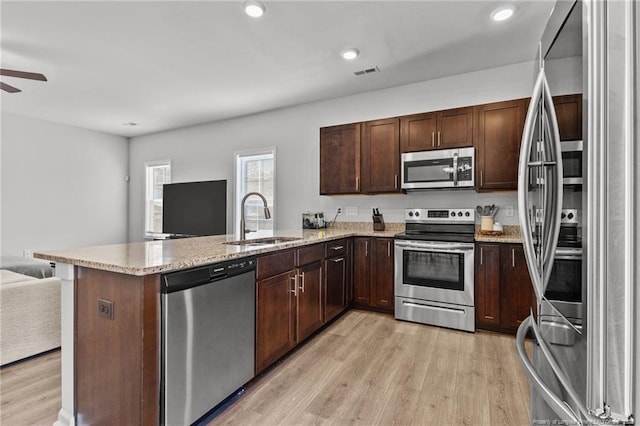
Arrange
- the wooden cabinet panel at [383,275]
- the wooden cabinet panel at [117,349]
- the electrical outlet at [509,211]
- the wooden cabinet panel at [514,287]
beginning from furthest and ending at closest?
1. the wooden cabinet panel at [383,275]
2. the electrical outlet at [509,211]
3. the wooden cabinet panel at [514,287]
4. the wooden cabinet panel at [117,349]

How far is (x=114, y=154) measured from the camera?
6461mm

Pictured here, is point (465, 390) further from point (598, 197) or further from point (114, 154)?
point (114, 154)

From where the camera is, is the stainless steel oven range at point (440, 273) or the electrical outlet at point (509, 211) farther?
the electrical outlet at point (509, 211)

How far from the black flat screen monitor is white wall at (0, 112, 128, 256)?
1455mm

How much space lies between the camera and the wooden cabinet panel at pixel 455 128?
10.7 feet

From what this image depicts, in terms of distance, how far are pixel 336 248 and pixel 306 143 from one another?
198 centimetres

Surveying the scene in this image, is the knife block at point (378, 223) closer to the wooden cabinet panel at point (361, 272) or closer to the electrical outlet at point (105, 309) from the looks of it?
the wooden cabinet panel at point (361, 272)

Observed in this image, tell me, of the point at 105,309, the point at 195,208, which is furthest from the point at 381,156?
the point at 195,208

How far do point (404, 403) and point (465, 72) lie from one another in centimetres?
349

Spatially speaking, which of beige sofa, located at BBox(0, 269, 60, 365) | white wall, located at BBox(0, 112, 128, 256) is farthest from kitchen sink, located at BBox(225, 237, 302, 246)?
white wall, located at BBox(0, 112, 128, 256)

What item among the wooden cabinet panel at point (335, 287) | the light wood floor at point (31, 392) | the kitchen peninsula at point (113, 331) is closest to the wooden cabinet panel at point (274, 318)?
the kitchen peninsula at point (113, 331)

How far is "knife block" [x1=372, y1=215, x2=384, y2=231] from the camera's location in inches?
155

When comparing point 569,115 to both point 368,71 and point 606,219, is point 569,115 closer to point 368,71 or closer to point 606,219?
point 606,219

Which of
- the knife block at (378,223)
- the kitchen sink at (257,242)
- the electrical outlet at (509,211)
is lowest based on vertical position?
the kitchen sink at (257,242)
